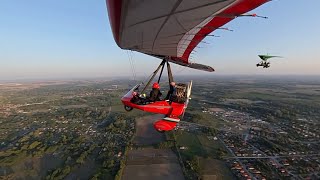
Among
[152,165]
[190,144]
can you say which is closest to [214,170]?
[152,165]

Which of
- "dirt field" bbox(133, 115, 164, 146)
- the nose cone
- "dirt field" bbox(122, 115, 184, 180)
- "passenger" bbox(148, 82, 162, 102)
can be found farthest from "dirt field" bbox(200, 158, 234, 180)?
"passenger" bbox(148, 82, 162, 102)

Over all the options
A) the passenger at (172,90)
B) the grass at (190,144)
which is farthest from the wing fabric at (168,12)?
the grass at (190,144)

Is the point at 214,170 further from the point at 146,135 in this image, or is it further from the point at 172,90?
the point at 172,90

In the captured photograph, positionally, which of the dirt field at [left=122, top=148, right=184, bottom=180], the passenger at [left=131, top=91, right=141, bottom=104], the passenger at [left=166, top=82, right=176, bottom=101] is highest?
the passenger at [left=166, top=82, right=176, bottom=101]

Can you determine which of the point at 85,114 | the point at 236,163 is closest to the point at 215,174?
the point at 236,163

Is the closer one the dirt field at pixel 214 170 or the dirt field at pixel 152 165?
the dirt field at pixel 152 165

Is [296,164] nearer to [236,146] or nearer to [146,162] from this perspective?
[236,146]

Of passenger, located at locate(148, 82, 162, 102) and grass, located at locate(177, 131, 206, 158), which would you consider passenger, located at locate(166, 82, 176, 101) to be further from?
grass, located at locate(177, 131, 206, 158)

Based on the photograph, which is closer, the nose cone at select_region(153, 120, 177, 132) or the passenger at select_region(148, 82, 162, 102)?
the nose cone at select_region(153, 120, 177, 132)

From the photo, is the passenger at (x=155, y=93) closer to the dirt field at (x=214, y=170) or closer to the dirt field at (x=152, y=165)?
the dirt field at (x=152, y=165)
